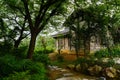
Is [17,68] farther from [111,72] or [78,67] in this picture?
[111,72]

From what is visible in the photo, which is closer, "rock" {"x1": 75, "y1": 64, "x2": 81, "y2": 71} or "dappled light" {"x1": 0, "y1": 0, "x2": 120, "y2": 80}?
"dappled light" {"x1": 0, "y1": 0, "x2": 120, "y2": 80}

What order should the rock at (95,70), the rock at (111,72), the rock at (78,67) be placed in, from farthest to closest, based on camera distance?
the rock at (78,67) → the rock at (95,70) → the rock at (111,72)

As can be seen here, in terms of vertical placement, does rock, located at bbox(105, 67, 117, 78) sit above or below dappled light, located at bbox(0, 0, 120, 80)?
below

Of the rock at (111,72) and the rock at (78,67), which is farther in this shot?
the rock at (78,67)

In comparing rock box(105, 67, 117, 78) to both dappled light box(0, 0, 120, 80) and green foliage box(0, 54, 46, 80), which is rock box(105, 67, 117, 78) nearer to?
dappled light box(0, 0, 120, 80)

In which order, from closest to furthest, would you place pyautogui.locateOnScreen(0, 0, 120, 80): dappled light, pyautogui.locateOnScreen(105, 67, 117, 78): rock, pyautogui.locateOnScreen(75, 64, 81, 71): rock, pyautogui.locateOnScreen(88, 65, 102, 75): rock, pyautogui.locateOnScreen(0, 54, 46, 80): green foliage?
pyautogui.locateOnScreen(0, 54, 46, 80): green foliage
pyautogui.locateOnScreen(0, 0, 120, 80): dappled light
pyautogui.locateOnScreen(105, 67, 117, 78): rock
pyautogui.locateOnScreen(88, 65, 102, 75): rock
pyautogui.locateOnScreen(75, 64, 81, 71): rock

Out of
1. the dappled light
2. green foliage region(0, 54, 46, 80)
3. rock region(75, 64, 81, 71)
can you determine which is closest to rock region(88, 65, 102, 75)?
the dappled light

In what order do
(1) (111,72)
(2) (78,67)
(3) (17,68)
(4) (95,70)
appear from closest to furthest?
(3) (17,68) → (1) (111,72) → (4) (95,70) → (2) (78,67)

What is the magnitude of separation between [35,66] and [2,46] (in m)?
6.57

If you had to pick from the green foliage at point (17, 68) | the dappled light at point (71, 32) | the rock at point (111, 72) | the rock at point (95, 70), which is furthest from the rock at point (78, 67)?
the green foliage at point (17, 68)

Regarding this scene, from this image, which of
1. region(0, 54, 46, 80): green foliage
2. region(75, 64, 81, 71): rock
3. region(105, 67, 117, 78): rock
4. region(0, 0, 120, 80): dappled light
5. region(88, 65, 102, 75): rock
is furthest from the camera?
region(75, 64, 81, 71): rock

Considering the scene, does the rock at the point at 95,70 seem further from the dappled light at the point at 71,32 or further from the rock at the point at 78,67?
the rock at the point at 78,67

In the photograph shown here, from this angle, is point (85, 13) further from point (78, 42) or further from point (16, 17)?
point (16, 17)

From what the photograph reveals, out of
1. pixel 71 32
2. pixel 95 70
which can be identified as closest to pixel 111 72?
pixel 95 70
